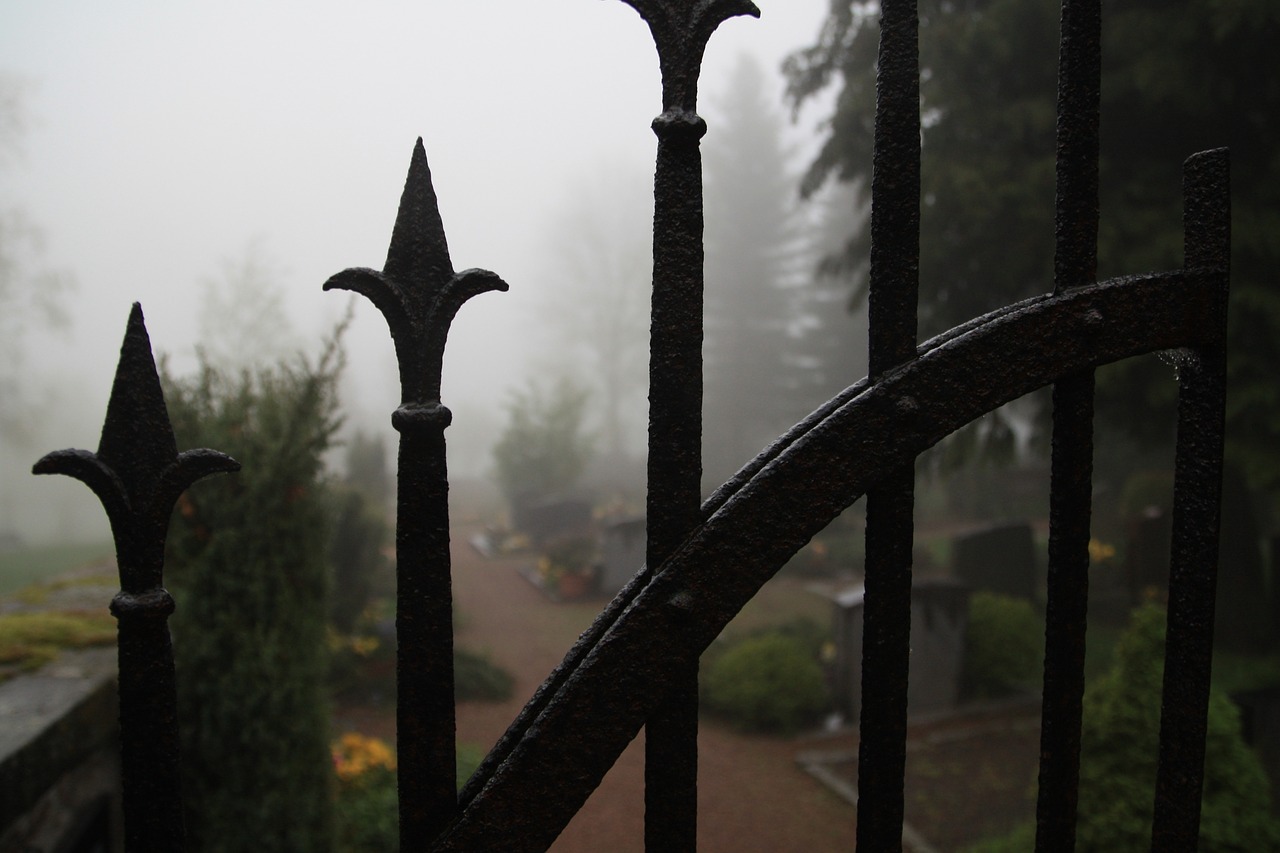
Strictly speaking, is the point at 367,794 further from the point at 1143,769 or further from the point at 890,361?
the point at 890,361

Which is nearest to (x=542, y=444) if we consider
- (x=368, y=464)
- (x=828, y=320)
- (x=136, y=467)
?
(x=368, y=464)

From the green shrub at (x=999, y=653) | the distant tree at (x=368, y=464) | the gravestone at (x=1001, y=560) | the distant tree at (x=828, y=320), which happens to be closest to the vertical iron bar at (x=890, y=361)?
the green shrub at (x=999, y=653)

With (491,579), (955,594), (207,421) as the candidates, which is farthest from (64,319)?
(955,594)

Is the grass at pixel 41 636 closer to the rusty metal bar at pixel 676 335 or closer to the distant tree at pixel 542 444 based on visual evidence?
the rusty metal bar at pixel 676 335

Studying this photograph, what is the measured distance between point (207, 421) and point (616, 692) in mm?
4698

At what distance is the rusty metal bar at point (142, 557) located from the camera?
0.82 metres

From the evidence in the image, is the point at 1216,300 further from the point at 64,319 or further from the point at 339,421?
the point at 64,319

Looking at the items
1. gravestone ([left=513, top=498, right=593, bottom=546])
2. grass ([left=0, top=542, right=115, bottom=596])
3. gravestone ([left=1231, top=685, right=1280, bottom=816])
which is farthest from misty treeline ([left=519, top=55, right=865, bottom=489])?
gravestone ([left=1231, top=685, right=1280, bottom=816])

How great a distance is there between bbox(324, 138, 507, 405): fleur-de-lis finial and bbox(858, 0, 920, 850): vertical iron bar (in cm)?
43

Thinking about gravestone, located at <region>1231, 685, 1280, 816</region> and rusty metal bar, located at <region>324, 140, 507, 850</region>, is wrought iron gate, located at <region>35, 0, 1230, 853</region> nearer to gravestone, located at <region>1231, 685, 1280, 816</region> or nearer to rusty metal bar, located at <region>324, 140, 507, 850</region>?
rusty metal bar, located at <region>324, 140, 507, 850</region>

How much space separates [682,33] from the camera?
2.69 feet

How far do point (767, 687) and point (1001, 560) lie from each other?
13.8ft

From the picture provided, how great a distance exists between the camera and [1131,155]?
21.8 feet

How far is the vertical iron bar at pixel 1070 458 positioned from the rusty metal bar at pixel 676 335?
1.32ft
